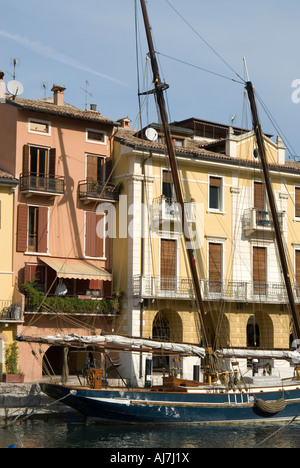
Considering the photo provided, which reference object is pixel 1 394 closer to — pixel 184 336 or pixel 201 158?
pixel 184 336

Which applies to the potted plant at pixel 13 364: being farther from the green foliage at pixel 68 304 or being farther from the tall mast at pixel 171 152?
the tall mast at pixel 171 152

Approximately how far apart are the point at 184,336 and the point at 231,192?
8676 millimetres

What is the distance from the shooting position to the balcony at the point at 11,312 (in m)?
39.5

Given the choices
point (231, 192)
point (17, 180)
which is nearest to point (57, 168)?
point (17, 180)

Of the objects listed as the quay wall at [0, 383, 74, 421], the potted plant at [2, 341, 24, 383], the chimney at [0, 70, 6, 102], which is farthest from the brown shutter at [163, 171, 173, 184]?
the quay wall at [0, 383, 74, 421]

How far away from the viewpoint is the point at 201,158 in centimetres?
4584

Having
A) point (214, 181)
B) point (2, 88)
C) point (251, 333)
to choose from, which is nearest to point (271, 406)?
point (214, 181)

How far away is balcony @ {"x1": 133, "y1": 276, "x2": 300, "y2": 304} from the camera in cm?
4297

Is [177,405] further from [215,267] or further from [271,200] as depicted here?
[215,267]

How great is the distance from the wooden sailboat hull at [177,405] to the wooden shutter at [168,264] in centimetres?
933

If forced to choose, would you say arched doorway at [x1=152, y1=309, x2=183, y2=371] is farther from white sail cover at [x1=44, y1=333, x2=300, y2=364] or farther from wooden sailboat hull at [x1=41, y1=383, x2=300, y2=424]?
wooden sailboat hull at [x1=41, y1=383, x2=300, y2=424]

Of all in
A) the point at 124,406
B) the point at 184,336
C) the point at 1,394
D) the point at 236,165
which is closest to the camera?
the point at 124,406

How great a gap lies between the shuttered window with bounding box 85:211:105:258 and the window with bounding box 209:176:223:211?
6588mm

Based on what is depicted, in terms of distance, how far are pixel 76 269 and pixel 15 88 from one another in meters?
9.57
